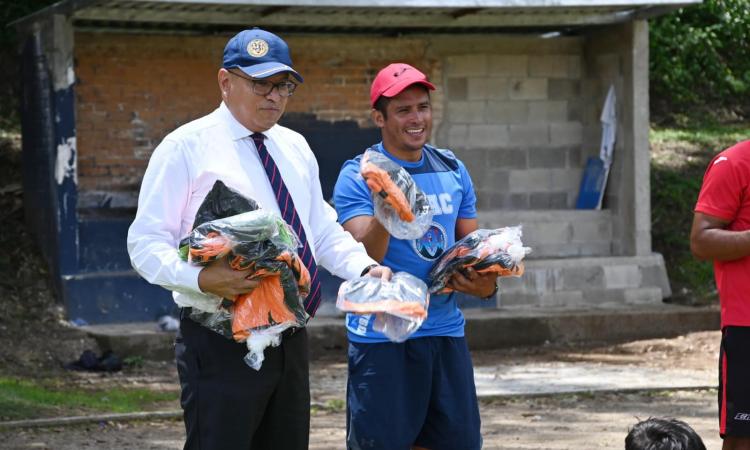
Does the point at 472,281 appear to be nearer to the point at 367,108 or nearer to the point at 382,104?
the point at 382,104

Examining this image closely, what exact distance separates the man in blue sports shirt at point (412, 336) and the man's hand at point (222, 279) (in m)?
0.85

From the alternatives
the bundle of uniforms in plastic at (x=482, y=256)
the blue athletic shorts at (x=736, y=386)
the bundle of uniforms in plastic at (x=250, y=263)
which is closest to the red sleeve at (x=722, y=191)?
the blue athletic shorts at (x=736, y=386)

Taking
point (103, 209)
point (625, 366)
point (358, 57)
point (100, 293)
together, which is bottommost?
point (625, 366)

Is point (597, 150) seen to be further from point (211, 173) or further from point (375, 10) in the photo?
point (211, 173)

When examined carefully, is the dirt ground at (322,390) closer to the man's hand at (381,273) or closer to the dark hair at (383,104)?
the dark hair at (383,104)

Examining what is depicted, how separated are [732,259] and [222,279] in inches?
85.5

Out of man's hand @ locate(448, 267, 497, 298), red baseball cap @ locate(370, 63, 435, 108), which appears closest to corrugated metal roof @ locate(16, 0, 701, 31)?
red baseball cap @ locate(370, 63, 435, 108)

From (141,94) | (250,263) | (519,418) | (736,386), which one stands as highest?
(141,94)

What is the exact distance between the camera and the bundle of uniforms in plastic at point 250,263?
3.91 metres

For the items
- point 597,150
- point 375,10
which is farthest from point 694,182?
point 375,10

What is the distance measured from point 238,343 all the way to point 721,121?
16503 millimetres

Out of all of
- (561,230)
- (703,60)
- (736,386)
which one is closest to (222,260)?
(736,386)

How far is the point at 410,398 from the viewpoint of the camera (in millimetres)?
4777

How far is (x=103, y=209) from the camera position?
12.9m
